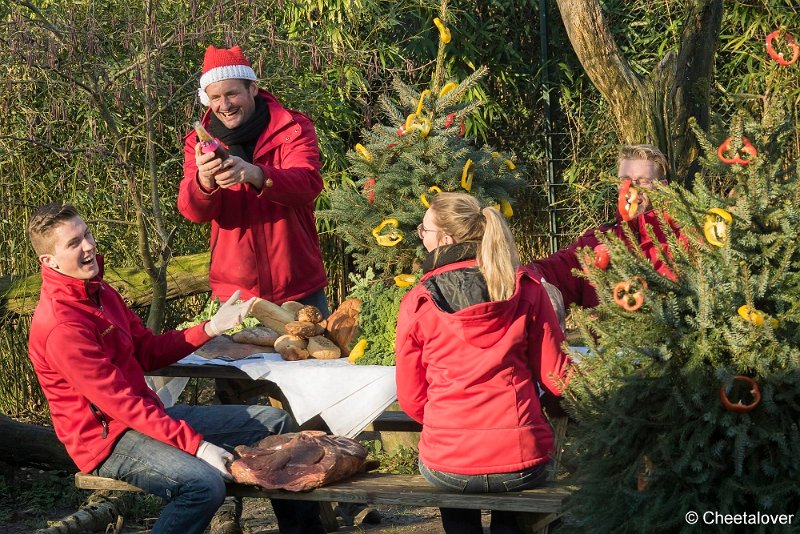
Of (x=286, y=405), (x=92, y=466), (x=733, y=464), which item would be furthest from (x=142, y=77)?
(x=733, y=464)

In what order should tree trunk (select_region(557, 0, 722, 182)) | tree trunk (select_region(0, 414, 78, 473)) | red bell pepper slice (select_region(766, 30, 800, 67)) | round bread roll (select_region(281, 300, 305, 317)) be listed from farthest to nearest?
tree trunk (select_region(557, 0, 722, 182)), tree trunk (select_region(0, 414, 78, 473)), round bread roll (select_region(281, 300, 305, 317)), red bell pepper slice (select_region(766, 30, 800, 67))

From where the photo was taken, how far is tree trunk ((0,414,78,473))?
5652 mm

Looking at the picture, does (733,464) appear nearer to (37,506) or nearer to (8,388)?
(37,506)

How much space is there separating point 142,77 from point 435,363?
2570 millimetres

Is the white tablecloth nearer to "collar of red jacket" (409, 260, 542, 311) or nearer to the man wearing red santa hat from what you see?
the man wearing red santa hat

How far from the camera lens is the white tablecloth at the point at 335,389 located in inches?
157

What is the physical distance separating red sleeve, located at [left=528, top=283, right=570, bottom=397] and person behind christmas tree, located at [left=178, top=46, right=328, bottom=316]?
135 centimetres

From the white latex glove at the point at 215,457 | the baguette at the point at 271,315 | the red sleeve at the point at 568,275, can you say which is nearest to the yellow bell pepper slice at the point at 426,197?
the red sleeve at the point at 568,275

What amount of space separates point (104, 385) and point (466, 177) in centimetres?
211

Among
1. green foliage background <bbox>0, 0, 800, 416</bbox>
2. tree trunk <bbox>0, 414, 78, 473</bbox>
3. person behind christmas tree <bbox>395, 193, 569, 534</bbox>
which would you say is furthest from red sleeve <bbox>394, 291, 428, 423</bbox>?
tree trunk <bbox>0, 414, 78, 473</bbox>

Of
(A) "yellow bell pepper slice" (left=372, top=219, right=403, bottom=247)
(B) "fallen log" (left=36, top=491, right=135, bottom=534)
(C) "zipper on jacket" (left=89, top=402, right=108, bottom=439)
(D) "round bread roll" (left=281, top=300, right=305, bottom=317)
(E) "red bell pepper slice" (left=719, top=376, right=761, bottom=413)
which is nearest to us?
(E) "red bell pepper slice" (left=719, top=376, right=761, bottom=413)

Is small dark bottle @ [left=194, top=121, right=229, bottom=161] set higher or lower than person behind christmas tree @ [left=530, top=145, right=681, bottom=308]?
higher

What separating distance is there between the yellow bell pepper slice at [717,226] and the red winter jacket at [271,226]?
208 centimetres

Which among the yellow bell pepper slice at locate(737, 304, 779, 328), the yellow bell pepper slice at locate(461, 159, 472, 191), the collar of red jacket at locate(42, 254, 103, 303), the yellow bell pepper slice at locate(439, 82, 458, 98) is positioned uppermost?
the yellow bell pepper slice at locate(439, 82, 458, 98)
